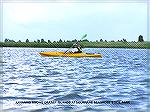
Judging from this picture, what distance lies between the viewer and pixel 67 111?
872 centimetres

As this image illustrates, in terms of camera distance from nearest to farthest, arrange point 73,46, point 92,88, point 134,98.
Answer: point 134,98, point 92,88, point 73,46

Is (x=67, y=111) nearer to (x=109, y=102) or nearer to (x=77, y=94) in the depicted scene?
(x=109, y=102)

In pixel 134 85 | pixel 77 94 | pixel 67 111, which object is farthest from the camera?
pixel 134 85

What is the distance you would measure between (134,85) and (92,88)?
192 cm

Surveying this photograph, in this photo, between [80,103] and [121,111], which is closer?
[121,111]

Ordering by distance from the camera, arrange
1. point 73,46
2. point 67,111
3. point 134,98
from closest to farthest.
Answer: point 67,111 < point 134,98 < point 73,46

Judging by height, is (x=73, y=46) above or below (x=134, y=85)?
above

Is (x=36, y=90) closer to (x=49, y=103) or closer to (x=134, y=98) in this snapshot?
(x=49, y=103)

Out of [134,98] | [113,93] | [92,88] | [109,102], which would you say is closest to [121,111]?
[109,102]

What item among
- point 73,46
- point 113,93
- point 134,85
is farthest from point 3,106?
point 73,46

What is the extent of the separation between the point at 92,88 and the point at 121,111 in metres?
3.84

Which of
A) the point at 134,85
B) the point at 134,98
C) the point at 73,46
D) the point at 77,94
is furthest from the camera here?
the point at 73,46

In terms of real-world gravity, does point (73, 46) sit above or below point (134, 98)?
above

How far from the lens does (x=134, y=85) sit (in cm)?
1347
